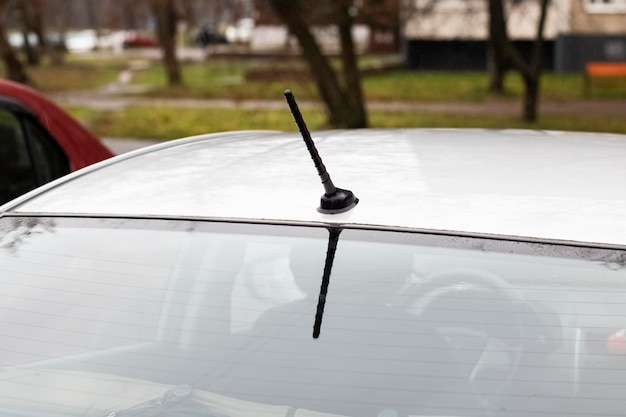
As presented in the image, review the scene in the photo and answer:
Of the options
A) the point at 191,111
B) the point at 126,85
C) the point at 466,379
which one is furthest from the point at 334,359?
the point at 126,85

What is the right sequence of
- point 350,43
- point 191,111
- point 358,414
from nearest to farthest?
1. point 358,414
2. point 350,43
3. point 191,111

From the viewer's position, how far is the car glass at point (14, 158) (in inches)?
185

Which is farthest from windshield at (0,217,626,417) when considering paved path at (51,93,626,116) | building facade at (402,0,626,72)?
building facade at (402,0,626,72)

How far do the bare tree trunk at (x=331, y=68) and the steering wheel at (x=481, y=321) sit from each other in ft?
44.0

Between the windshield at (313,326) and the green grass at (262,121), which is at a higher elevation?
the windshield at (313,326)

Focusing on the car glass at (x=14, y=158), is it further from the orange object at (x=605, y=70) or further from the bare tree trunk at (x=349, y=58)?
the orange object at (x=605, y=70)

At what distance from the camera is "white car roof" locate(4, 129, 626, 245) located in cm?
220

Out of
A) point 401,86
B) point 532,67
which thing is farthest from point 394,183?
point 401,86

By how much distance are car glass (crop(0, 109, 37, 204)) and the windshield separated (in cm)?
239

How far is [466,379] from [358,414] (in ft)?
0.72

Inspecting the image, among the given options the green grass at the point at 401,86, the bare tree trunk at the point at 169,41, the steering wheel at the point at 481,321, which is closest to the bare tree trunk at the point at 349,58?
the green grass at the point at 401,86

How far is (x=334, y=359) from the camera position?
6.87 feet

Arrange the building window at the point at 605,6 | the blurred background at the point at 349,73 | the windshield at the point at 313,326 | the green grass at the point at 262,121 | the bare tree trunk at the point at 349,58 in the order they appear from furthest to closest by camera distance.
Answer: the building window at the point at 605,6 → the green grass at the point at 262,121 → the blurred background at the point at 349,73 → the bare tree trunk at the point at 349,58 → the windshield at the point at 313,326

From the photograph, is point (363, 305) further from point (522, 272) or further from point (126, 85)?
point (126, 85)
